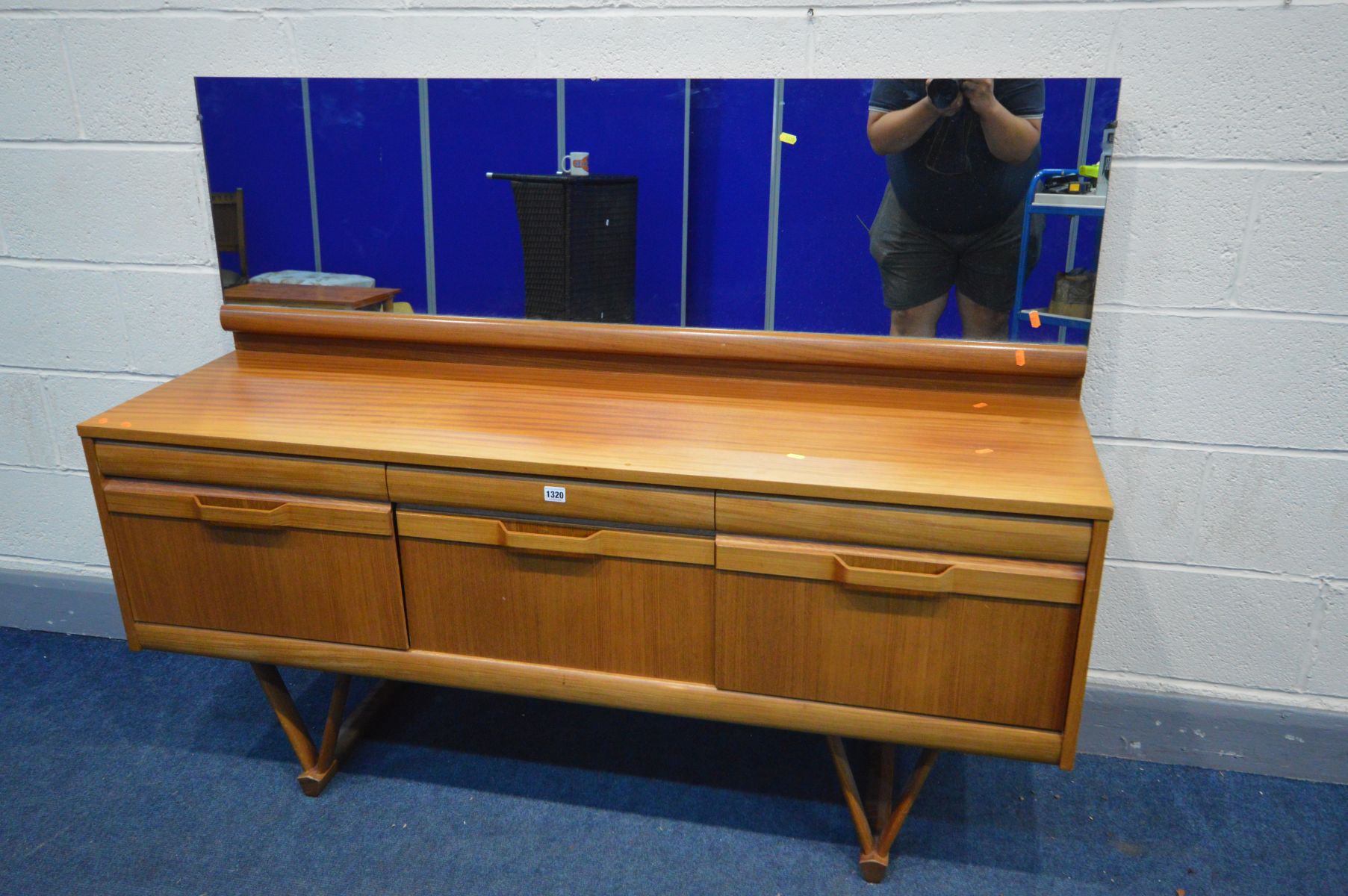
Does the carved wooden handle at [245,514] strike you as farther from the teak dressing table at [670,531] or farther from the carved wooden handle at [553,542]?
the carved wooden handle at [553,542]

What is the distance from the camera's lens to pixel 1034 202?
1.47 meters

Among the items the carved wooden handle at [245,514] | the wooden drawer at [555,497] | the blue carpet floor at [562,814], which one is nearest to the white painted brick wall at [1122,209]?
the blue carpet floor at [562,814]

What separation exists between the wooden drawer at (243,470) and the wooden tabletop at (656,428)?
0.02m

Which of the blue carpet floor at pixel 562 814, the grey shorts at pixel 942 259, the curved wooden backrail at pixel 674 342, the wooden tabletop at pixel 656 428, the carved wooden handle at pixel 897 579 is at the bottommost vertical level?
the blue carpet floor at pixel 562 814

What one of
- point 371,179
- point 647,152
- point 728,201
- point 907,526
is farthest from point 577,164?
point 907,526

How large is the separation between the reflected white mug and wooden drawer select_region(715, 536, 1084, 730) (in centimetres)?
71

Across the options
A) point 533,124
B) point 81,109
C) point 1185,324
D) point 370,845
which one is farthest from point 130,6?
point 1185,324

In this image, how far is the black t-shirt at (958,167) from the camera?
1.44 meters

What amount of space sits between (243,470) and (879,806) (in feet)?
3.69

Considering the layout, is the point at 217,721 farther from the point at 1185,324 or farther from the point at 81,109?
the point at 1185,324

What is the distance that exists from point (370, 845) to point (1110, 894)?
1.16 m

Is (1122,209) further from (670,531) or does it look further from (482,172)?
(482,172)

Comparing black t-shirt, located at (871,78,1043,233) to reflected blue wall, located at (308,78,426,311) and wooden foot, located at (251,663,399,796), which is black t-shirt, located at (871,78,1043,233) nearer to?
reflected blue wall, located at (308,78,426,311)

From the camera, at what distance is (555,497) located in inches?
51.2
